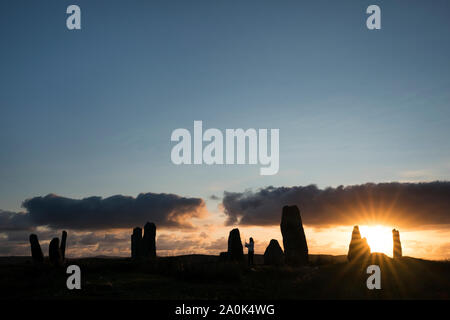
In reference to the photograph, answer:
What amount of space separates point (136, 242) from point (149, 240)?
8.39ft

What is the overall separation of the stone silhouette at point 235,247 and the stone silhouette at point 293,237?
3315 millimetres

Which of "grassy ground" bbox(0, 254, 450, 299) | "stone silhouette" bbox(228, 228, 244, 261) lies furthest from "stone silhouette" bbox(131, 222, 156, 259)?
"grassy ground" bbox(0, 254, 450, 299)

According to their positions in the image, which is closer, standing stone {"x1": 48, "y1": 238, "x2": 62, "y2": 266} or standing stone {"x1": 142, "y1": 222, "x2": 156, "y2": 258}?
standing stone {"x1": 48, "y1": 238, "x2": 62, "y2": 266}

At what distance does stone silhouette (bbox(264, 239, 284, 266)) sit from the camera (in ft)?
111

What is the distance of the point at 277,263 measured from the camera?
33.8 metres

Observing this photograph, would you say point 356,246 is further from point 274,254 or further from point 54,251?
point 54,251

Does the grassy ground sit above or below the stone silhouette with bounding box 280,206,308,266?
below

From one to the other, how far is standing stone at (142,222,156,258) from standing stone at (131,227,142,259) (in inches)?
37.0

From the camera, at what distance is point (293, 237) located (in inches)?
1314

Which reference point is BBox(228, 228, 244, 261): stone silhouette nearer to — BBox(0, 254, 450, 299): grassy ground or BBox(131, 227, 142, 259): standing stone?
BBox(0, 254, 450, 299): grassy ground

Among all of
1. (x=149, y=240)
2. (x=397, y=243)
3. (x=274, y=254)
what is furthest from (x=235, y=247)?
(x=397, y=243)
